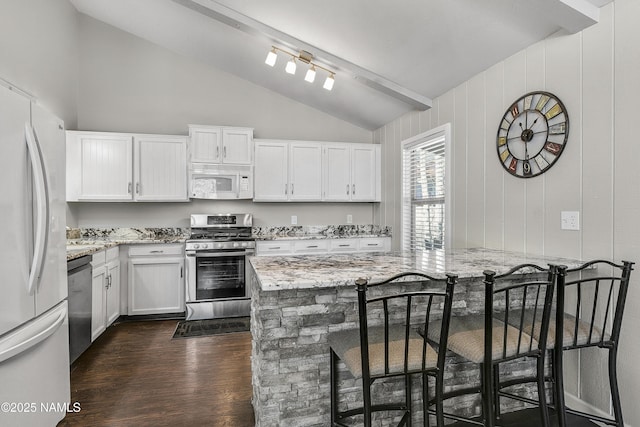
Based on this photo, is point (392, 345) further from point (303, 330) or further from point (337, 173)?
point (337, 173)

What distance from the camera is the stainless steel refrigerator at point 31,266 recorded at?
4.62ft

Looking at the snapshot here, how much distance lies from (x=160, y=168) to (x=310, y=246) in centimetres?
207

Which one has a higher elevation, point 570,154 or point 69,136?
point 69,136

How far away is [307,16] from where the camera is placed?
2.86m

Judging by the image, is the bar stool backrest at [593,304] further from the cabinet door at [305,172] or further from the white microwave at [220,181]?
the white microwave at [220,181]

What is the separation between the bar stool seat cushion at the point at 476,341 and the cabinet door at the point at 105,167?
381 centimetres

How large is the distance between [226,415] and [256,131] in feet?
11.8

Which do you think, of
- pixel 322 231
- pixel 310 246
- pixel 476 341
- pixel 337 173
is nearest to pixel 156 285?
pixel 310 246

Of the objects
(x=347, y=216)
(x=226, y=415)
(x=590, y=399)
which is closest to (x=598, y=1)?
(x=590, y=399)

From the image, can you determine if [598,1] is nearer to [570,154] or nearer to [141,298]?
[570,154]

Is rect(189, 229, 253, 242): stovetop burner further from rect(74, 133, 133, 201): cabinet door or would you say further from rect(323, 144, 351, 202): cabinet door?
rect(323, 144, 351, 202): cabinet door

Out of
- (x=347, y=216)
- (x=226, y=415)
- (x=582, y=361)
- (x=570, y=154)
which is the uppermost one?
(x=570, y=154)

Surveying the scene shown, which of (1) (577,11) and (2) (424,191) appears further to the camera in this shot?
(2) (424,191)

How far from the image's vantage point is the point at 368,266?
5.98 feet
